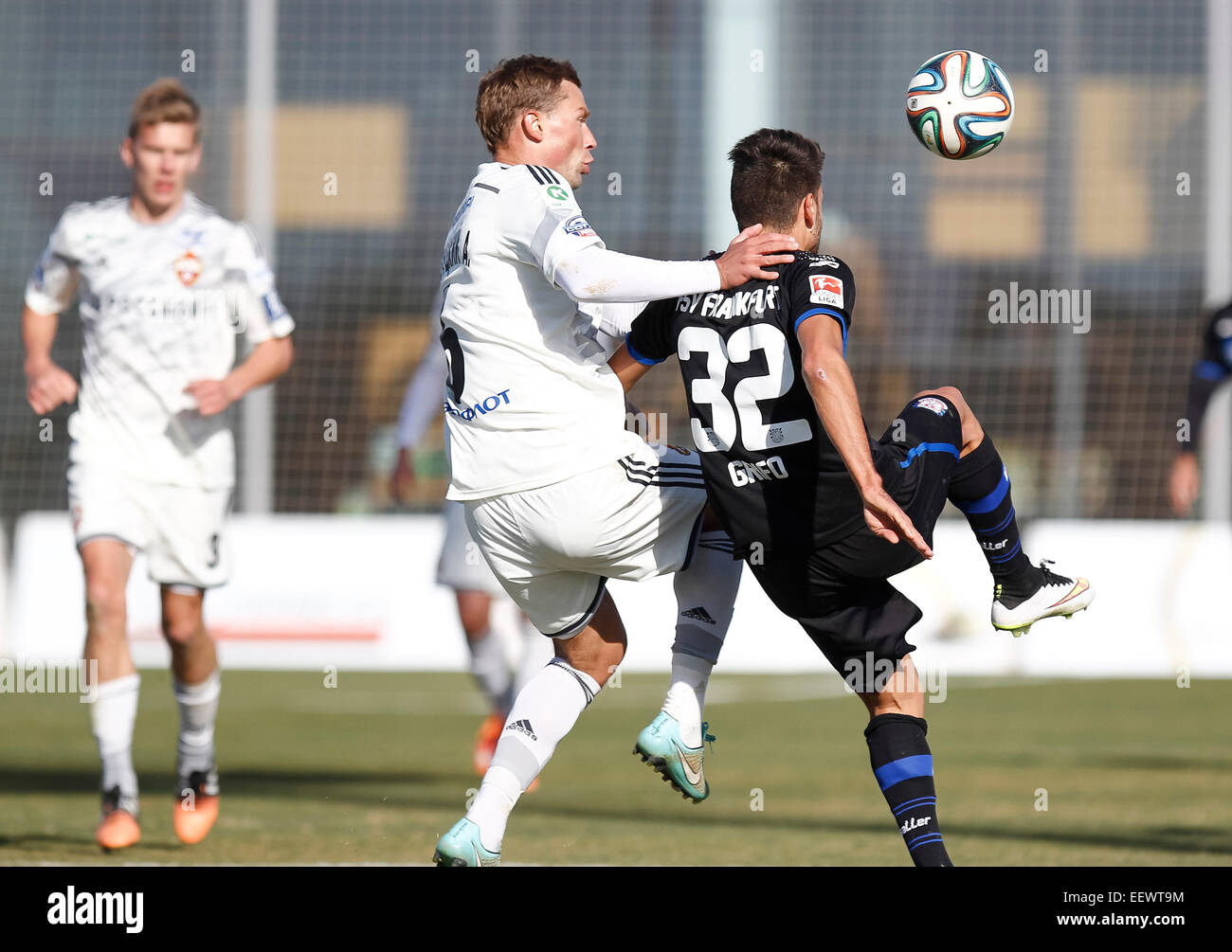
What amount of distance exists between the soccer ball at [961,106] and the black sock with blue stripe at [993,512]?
0.99 meters

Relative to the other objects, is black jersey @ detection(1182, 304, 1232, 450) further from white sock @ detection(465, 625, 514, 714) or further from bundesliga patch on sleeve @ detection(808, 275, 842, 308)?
bundesliga patch on sleeve @ detection(808, 275, 842, 308)

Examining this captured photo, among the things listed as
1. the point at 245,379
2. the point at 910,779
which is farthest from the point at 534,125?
the point at 245,379

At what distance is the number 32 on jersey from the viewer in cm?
496

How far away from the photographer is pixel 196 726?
738 centimetres

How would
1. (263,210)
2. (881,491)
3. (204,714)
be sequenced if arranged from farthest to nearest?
(263,210), (204,714), (881,491)

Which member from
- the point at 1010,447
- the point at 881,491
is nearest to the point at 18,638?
the point at 1010,447

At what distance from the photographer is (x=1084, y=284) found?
20.7 m

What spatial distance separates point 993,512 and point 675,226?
13852 millimetres

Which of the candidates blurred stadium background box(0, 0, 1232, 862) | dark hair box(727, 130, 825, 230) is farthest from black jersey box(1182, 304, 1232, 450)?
blurred stadium background box(0, 0, 1232, 862)

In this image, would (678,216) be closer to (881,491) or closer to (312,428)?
(312,428)

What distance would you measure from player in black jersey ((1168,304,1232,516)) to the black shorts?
4.15 meters

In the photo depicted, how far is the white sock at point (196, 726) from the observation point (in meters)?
7.27

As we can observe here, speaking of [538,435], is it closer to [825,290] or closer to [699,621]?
[699,621]

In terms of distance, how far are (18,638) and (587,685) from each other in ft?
33.6
